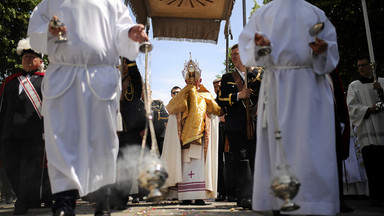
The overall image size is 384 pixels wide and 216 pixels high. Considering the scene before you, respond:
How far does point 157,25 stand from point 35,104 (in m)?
3.47

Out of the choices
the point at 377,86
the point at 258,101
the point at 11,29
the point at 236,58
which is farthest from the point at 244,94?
the point at 11,29

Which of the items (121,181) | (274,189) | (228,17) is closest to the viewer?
(274,189)

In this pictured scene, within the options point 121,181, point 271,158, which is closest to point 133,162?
point 121,181

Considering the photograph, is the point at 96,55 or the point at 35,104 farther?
the point at 35,104

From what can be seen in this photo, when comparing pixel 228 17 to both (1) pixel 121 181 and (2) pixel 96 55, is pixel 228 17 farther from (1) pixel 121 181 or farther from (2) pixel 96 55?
(2) pixel 96 55

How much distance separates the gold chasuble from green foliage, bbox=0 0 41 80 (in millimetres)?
8353

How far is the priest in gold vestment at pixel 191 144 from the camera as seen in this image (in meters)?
7.21

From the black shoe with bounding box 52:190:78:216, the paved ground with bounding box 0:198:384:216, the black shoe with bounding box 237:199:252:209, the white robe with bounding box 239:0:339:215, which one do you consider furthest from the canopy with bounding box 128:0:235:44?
the black shoe with bounding box 52:190:78:216

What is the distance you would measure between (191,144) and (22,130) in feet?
8.71

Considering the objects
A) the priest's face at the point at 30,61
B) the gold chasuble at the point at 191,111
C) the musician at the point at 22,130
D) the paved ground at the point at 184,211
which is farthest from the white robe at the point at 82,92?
the gold chasuble at the point at 191,111

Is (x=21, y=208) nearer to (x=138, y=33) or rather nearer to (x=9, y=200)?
(x=9, y=200)

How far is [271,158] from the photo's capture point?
12.1 feet

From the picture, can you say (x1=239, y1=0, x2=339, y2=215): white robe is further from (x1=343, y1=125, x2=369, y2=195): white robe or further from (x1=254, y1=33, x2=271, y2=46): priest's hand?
(x1=343, y1=125, x2=369, y2=195): white robe

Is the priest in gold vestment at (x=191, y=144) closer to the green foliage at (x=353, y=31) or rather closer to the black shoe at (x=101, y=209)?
the black shoe at (x=101, y=209)
